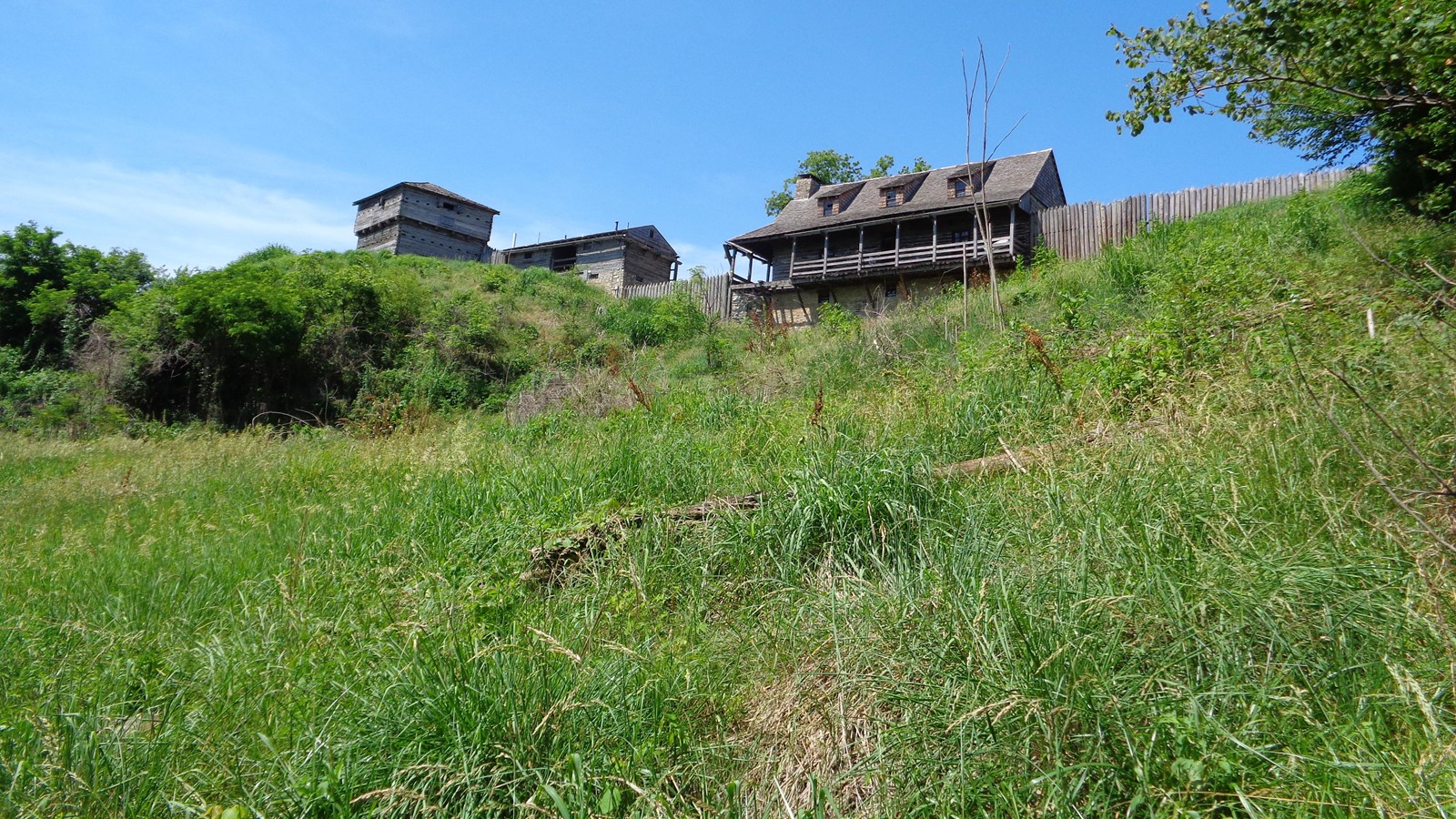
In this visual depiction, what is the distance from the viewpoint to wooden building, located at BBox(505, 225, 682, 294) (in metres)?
33.6

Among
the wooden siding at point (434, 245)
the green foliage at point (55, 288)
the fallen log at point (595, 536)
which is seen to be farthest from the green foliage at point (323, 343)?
the wooden siding at point (434, 245)

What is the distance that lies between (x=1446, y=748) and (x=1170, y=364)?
3.64 metres

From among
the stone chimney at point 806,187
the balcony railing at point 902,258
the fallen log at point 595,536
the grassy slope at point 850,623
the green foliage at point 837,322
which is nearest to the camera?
the grassy slope at point 850,623

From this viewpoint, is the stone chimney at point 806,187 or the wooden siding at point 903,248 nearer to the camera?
the wooden siding at point 903,248

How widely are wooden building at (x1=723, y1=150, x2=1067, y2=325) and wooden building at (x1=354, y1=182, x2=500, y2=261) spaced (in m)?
14.8

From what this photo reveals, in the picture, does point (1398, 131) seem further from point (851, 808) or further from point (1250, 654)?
point (851, 808)

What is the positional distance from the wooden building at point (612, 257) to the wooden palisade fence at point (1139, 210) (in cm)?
1820

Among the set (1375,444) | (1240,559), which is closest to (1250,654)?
(1240,559)

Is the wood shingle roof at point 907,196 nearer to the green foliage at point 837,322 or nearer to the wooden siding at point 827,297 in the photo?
the wooden siding at point 827,297

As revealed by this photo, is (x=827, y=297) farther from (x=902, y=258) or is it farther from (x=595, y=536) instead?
(x=595, y=536)

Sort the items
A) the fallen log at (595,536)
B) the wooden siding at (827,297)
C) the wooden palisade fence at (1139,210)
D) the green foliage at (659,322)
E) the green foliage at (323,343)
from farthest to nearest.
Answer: the wooden siding at (827,297)
the green foliage at (659,322)
the wooden palisade fence at (1139,210)
the green foliage at (323,343)
the fallen log at (595,536)

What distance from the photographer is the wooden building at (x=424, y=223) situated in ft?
110

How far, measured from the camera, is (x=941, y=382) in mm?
6273

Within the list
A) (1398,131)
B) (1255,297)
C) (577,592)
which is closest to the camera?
(577,592)
